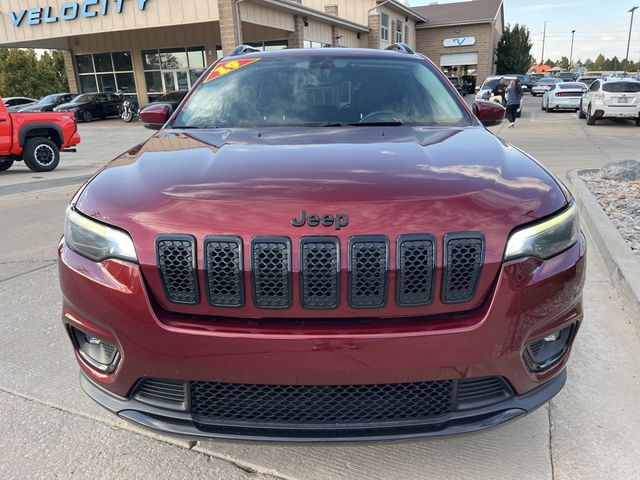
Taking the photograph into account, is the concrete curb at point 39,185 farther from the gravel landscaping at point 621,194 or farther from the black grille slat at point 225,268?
the black grille slat at point 225,268

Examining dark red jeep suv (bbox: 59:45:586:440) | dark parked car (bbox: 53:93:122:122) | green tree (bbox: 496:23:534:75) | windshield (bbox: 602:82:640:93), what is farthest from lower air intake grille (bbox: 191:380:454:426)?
green tree (bbox: 496:23:534:75)

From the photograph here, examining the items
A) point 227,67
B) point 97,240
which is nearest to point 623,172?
point 227,67

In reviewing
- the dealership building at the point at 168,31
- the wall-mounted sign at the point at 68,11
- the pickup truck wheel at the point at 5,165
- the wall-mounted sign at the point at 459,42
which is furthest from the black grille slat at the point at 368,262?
the wall-mounted sign at the point at 459,42

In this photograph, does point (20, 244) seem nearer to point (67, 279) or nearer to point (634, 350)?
point (67, 279)

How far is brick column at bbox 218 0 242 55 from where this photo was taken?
61.2ft

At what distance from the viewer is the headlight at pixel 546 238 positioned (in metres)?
1.75

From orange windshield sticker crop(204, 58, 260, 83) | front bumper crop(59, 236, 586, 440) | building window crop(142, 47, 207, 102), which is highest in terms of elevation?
building window crop(142, 47, 207, 102)

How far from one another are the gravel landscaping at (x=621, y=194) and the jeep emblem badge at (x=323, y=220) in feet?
11.6

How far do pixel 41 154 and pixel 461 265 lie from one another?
11.4 m

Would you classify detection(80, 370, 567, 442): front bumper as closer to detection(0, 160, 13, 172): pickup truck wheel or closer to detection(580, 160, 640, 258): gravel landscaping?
detection(580, 160, 640, 258): gravel landscaping

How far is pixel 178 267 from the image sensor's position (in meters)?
1.72

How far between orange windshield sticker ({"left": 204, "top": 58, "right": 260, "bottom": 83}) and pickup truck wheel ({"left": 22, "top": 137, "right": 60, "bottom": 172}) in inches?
346

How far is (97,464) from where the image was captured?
2.21 meters

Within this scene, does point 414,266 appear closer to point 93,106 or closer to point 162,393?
point 162,393
